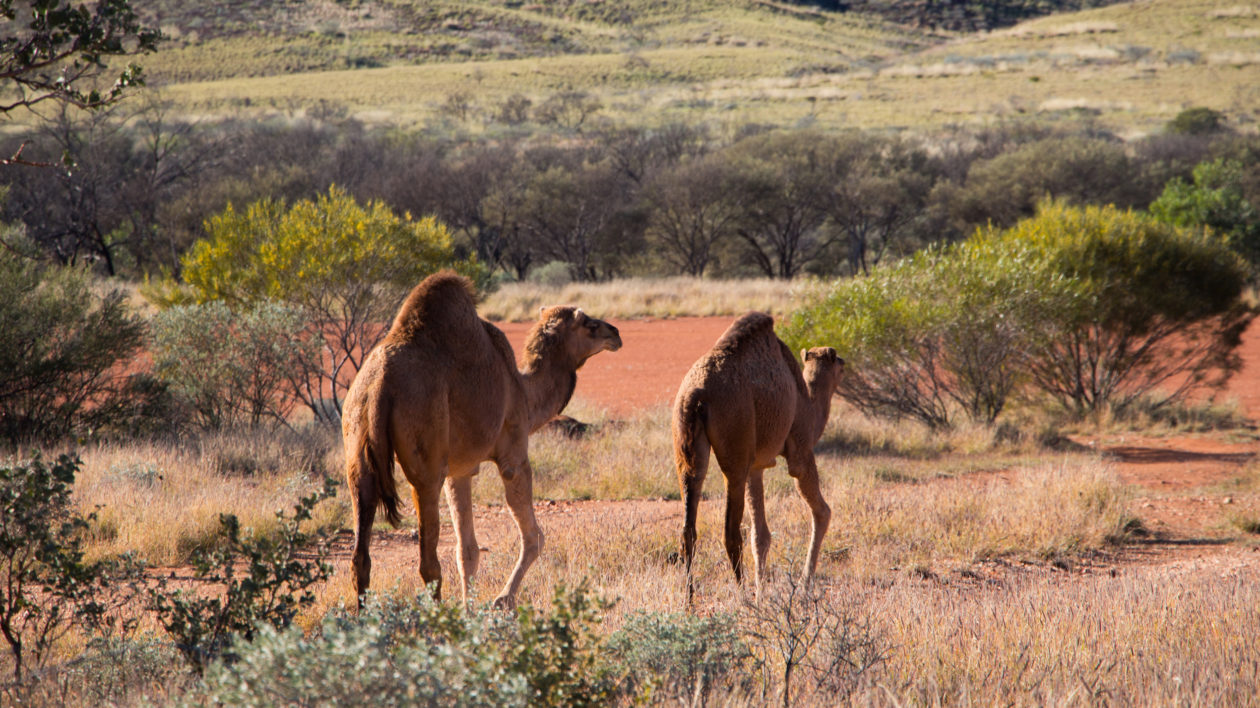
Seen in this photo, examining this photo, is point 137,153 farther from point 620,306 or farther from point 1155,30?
point 1155,30

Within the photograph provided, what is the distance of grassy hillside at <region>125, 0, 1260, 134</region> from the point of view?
227 feet

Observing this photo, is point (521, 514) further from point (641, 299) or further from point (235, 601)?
point (641, 299)

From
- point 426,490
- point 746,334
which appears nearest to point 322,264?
point 746,334

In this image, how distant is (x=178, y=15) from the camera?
80.6 metres

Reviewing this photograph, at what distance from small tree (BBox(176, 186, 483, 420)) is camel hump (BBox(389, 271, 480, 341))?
26.3ft

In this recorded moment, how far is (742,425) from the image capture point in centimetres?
619

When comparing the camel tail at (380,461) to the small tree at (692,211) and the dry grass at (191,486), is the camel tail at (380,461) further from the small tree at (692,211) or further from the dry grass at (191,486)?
the small tree at (692,211)

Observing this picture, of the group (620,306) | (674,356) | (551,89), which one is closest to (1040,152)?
(620,306)

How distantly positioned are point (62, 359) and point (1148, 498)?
39.8ft

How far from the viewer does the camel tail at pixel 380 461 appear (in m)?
5.02

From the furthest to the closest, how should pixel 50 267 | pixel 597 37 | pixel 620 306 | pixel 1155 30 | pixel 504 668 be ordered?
1. pixel 597 37
2. pixel 1155 30
3. pixel 620 306
4. pixel 50 267
5. pixel 504 668

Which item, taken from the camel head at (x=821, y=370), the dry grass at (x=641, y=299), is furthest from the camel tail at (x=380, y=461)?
the dry grass at (x=641, y=299)

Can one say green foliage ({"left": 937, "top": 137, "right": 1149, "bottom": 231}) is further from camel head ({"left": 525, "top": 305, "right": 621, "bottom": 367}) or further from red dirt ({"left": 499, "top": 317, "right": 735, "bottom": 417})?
camel head ({"left": 525, "top": 305, "right": 621, "bottom": 367})

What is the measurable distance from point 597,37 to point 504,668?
98.1 meters
